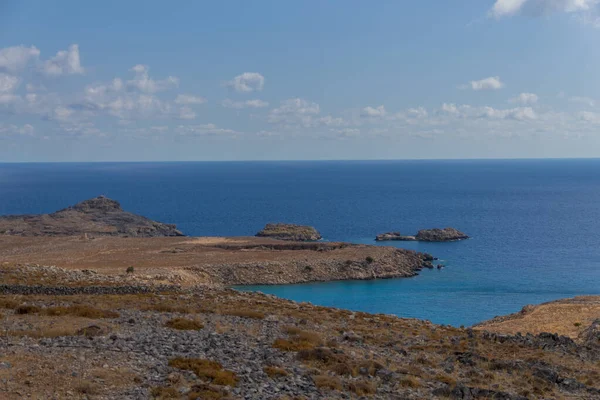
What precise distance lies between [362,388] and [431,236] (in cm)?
10551

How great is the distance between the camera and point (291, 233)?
124000 mm

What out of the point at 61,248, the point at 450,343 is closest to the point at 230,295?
the point at 450,343

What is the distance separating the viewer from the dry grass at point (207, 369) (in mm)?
18234

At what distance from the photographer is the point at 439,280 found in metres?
83.8

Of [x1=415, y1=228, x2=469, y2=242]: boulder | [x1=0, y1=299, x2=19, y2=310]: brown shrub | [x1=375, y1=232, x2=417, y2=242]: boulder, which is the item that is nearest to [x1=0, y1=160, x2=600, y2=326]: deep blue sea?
[x1=375, y1=232, x2=417, y2=242]: boulder

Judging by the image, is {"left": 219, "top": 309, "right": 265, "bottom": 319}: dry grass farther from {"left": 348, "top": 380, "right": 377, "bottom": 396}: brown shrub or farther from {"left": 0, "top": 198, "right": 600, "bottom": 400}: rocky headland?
{"left": 348, "top": 380, "right": 377, "bottom": 396}: brown shrub

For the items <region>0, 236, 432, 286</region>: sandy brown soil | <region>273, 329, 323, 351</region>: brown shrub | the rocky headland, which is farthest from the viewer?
<region>0, 236, 432, 286</region>: sandy brown soil

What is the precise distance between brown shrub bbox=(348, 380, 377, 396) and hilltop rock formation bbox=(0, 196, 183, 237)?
349 ft

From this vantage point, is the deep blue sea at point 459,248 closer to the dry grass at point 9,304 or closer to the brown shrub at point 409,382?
the brown shrub at point 409,382

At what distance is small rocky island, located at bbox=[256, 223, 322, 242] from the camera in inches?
4813

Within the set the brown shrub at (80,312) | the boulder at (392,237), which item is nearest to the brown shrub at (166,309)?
the brown shrub at (80,312)

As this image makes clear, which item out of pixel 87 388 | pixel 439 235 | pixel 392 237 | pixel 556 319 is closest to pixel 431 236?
pixel 439 235

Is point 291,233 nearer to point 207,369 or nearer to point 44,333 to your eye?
point 44,333

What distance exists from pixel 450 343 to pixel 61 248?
3140 inches
